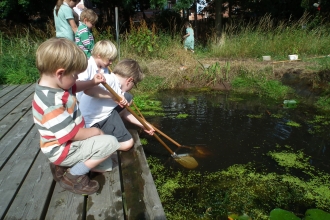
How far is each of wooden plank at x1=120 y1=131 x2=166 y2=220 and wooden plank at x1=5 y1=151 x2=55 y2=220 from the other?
0.48m

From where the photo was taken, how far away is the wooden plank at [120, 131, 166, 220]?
67.2 inches

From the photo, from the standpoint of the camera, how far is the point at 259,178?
9.74 feet

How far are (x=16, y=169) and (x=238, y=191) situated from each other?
6.24 feet

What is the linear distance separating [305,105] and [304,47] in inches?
143

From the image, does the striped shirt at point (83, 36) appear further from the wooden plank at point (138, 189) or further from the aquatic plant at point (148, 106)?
the wooden plank at point (138, 189)

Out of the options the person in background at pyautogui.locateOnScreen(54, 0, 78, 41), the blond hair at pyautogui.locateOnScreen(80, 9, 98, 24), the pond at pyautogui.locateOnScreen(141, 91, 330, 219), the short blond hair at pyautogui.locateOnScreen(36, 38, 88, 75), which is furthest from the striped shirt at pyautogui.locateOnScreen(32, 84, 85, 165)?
the person in background at pyautogui.locateOnScreen(54, 0, 78, 41)

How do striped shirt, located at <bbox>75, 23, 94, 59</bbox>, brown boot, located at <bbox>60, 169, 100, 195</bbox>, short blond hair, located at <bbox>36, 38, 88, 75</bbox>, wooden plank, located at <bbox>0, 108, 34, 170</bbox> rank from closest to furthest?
short blond hair, located at <bbox>36, 38, 88, 75</bbox> < brown boot, located at <bbox>60, 169, 100, 195</bbox> < wooden plank, located at <bbox>0, 108, 34, 170</bbox> < striped shirt, located at <bbox>75, 23, 94, 59</bbox>

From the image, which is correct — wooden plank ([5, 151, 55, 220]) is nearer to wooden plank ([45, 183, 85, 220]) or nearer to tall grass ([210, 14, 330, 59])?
wooden plank ([45, 183, 85, 220])

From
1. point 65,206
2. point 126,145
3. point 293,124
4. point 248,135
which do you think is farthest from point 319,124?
point 65,206

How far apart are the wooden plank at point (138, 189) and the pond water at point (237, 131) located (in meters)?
0.94

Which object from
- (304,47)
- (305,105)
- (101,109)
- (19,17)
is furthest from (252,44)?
(19,17)

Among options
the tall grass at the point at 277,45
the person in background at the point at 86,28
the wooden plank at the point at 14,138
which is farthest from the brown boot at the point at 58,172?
the tall grass at the point at 277,45

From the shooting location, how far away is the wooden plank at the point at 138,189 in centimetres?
171

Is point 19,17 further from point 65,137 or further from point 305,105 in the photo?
point 65,137
